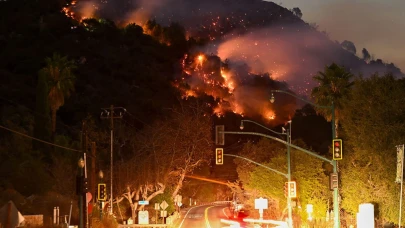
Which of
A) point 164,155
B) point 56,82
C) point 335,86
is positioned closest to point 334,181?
point 335,86

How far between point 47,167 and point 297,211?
2722cm

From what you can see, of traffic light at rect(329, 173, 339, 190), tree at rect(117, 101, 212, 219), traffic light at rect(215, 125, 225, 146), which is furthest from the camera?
tree at rect(117, 101, 212, 219)

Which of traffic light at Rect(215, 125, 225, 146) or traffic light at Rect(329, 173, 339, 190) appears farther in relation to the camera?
traffic light at Rect(215, 125, 225, 146)

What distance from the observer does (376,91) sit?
130 ft

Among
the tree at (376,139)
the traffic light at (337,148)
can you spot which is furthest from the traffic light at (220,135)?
the tree at (376,139)

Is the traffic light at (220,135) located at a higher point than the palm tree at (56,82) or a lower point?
lower

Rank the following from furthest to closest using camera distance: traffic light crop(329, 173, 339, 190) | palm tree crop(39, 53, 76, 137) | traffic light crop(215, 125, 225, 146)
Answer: palm tree crop(39, 53, 76, 137) → traffic light crop(215, 125, 225, 146) → traffic light crop(329, 173, 339, 190)

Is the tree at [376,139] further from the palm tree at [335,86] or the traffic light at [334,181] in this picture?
the palm tree at [335,86]

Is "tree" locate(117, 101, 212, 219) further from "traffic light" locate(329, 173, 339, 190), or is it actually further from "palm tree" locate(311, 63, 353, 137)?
"traffic light" locate(329, 173, 339, 190)

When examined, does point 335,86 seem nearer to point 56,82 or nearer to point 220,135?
point 220,135

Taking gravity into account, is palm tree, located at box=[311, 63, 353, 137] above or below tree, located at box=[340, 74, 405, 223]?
above

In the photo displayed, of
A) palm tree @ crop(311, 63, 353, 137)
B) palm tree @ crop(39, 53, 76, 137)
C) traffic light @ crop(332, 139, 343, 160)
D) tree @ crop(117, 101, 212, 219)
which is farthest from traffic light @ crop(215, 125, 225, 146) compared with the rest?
palm tree @ crop(39, 53, 76, 137)

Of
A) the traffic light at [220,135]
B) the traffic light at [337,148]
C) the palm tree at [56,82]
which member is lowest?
the traffic light at [337,148]

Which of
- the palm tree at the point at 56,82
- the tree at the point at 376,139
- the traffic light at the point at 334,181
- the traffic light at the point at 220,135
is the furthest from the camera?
the palm tree at the point at 56,82
